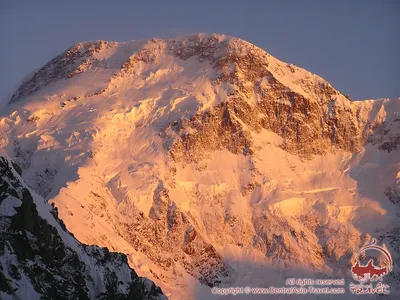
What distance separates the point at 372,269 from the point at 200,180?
119 feet

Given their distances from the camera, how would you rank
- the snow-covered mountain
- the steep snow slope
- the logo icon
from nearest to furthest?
the steep snow slope → the snow-covered mountain → the logo icon

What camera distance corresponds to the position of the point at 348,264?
170125 millimetres

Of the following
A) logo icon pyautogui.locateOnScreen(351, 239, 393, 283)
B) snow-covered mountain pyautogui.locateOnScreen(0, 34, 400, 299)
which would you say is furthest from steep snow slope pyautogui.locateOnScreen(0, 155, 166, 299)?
logo icon pyautogui.locateOnScreen(351, 239, 393, 283)

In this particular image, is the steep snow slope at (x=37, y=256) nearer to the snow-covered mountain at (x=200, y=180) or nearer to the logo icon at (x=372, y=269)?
the snow-covered mountain at (x=200, y=180)

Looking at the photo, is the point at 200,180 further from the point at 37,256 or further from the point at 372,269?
the point at 37,256

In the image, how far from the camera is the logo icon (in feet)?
545

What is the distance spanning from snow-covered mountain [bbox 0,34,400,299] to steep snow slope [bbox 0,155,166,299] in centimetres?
7415

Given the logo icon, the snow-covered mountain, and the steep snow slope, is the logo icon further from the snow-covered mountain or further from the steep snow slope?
the steep snow slope

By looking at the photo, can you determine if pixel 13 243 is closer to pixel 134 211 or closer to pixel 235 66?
pixel 134 211

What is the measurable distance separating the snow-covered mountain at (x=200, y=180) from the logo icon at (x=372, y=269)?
6.24 ft

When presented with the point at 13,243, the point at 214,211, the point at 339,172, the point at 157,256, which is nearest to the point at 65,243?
the point at 13,243

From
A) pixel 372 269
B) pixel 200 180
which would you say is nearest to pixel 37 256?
pixel 200 180

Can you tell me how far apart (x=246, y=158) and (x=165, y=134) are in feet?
57.2

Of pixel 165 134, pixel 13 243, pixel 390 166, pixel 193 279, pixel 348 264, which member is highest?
pixel 390 166
